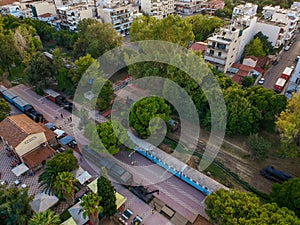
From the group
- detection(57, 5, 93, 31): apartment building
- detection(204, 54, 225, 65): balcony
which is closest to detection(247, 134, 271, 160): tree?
detection(204, 54, 225, 65): balcony

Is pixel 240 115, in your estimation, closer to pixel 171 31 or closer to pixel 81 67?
pixel 171 31

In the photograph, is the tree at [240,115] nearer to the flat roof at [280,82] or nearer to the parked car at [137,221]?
the flat roof at [280,82]

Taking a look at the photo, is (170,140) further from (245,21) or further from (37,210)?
(245,21)

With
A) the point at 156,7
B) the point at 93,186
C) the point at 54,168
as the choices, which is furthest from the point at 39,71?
the point at 156,7

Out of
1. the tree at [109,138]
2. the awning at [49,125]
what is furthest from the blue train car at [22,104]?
the tree at [109,138]

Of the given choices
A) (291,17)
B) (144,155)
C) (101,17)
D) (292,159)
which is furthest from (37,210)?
(291,17)

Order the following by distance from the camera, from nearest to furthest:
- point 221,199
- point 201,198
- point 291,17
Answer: point 221,199 → point 201,198 → point 291,17
